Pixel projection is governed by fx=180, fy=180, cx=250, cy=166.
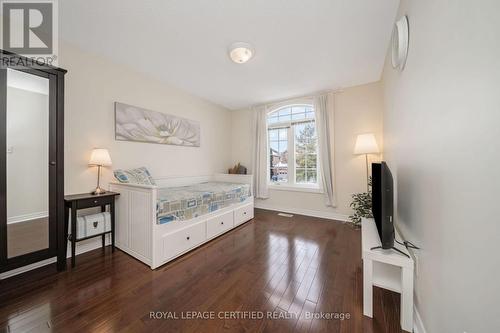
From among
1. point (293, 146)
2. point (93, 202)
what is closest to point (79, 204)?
point (93, 202)

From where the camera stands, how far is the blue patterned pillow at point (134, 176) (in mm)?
2334

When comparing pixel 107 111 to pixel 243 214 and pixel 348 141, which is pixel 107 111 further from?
pixel 348 141

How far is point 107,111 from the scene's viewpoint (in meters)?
2.38

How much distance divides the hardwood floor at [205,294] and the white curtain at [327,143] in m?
1.29

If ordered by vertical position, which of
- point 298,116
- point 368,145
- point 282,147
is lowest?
point 368,145

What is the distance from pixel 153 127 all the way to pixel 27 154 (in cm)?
143

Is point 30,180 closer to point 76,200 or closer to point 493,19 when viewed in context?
point 76,200

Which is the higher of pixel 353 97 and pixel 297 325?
pixel 353 97

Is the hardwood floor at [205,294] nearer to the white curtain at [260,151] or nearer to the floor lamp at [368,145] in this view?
the floor lamp at [368,145]

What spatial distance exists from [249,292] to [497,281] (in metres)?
1.41

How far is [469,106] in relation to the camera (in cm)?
67

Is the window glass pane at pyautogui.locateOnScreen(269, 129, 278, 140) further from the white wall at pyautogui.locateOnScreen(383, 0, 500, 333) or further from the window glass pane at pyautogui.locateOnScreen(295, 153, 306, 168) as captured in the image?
the white wall at pyautogui.locateOnScreen(383, 0, 500, 333)

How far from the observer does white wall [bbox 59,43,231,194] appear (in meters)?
2.08

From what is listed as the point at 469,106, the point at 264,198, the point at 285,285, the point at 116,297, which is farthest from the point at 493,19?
the point at 264,198
